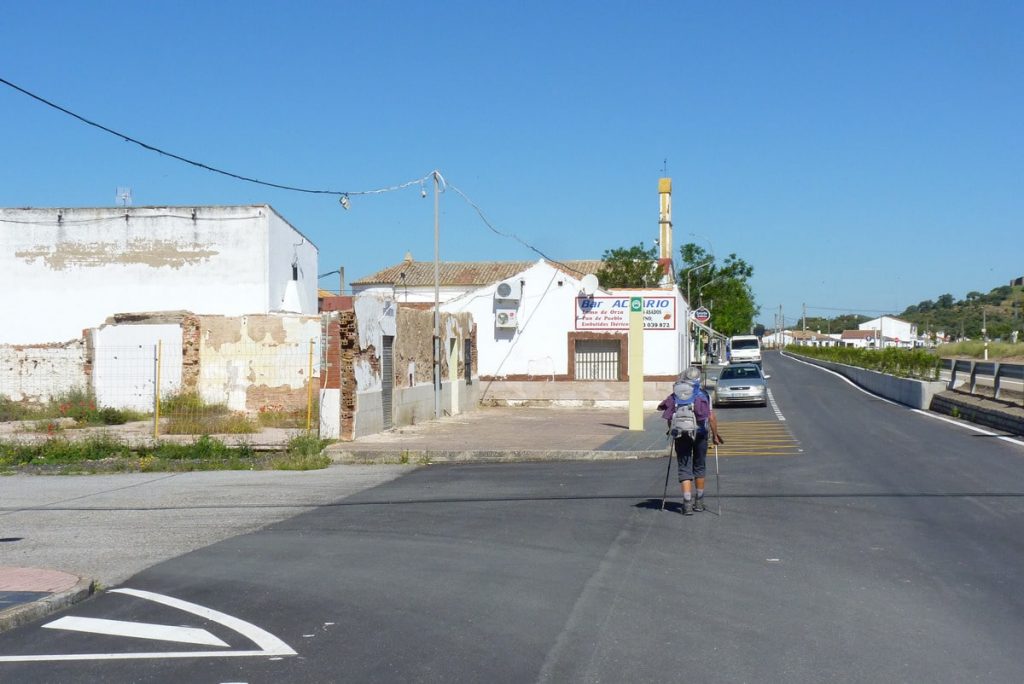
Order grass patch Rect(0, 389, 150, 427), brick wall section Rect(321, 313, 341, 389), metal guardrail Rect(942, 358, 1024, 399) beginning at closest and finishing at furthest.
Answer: brick wall section Rect(321, 313, 341, 389)
grass patch Rect(0, 389, 150, 427)
metal guardrail Rect(942, 358, 1024, 399)

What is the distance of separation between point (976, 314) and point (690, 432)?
540ft

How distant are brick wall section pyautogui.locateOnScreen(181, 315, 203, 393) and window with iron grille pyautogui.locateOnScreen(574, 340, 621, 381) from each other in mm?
14482

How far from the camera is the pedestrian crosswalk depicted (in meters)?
19.4

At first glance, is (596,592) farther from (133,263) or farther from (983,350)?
(983,350)

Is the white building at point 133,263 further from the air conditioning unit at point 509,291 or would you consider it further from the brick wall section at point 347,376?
the brick wall section at point 347,376

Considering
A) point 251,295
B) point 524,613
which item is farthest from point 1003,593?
point 251,295

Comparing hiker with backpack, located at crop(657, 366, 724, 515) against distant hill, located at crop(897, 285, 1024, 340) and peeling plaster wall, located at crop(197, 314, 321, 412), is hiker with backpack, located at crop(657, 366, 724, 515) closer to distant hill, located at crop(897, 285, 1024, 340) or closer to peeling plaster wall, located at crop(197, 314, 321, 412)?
peeling plaster wall, located at crop(197, 314, 321, 412)

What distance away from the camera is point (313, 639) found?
6859mm

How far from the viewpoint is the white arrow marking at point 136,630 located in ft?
22.9

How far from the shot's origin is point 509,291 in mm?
35969

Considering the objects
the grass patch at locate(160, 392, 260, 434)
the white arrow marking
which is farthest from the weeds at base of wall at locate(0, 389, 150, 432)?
the white arrow marking

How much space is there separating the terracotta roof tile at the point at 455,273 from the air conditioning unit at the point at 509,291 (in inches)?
1509

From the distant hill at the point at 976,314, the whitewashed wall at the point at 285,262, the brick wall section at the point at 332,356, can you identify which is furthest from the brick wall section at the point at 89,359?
the distant hill at the point at 976,314

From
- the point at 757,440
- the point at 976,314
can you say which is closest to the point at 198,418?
the point at 757,440
